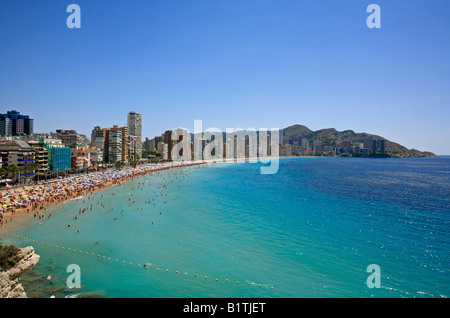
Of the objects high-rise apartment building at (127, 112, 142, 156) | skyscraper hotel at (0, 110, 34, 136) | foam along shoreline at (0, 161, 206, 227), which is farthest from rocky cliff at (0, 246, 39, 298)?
skyscraper hotel at (0, 110, 34, 136)

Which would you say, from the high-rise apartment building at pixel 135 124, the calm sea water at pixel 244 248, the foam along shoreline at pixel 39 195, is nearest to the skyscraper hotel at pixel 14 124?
the high-rise apartment building at pixel 135 124

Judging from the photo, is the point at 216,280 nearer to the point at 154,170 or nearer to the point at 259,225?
the point at 259,225

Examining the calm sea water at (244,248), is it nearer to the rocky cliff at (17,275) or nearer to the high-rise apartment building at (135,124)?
the rocky cliff at (17,275)

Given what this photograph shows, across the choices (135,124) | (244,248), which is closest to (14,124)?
(135,124)

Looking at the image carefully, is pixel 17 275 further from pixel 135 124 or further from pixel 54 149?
pixel 135 124

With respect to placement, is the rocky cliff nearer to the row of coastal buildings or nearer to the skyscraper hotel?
the row of coastal buildings
